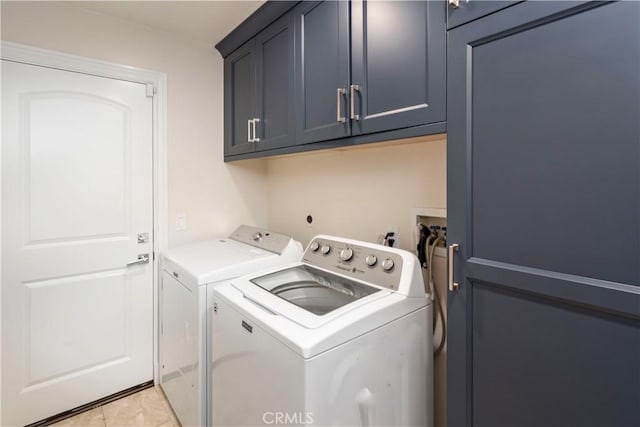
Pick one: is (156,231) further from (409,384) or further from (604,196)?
(604,196)

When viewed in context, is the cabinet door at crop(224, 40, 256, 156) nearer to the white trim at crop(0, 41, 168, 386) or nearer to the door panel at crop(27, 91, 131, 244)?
the white trim at crop(0, 41, 168, 386)

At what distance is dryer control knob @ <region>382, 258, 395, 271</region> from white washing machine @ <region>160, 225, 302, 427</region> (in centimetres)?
64

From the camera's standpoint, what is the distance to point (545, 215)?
2.72ft

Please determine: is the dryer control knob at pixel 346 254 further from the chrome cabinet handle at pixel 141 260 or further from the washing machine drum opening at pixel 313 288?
the chrome cabinet handle at pixel 141 260

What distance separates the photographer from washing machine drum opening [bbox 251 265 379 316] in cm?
127

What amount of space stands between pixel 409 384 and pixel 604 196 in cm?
90

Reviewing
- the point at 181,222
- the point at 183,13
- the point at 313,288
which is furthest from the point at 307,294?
the point at 183,13

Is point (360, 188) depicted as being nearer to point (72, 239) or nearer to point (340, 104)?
point (340, 104)

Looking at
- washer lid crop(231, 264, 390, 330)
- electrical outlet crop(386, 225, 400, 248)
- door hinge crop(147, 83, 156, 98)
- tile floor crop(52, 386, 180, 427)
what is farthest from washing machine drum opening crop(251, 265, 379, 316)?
door hinge crop(147, 83, 156, 98)

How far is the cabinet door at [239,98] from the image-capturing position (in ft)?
6.62

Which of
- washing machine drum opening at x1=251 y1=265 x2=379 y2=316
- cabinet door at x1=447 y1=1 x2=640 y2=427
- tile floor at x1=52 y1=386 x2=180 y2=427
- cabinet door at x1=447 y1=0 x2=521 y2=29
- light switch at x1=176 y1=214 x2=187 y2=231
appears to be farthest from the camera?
light switch at x1=176 y1=214 x2=187 y2=231

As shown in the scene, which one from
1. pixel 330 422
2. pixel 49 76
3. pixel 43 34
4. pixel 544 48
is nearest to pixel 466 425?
pixel 330 422

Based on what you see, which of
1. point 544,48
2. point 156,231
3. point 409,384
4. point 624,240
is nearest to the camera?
point 624,240

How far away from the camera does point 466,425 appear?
40.3 inches
